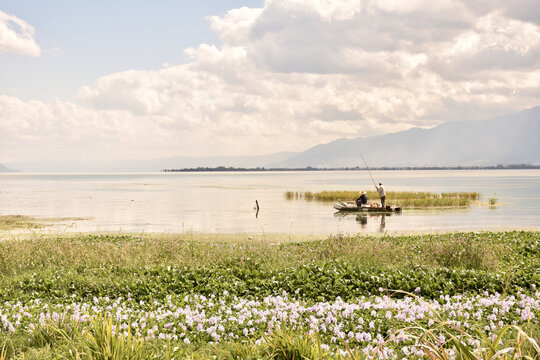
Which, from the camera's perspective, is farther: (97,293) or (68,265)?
(68,265)

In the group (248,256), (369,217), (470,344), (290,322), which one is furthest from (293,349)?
(369,217)

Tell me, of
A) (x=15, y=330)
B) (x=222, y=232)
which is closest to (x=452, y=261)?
(x=15, y=330)

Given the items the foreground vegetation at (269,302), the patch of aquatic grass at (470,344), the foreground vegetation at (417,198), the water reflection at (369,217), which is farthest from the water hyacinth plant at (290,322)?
the foreground vegetation at (417,198)

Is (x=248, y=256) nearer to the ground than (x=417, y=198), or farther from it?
farther from it

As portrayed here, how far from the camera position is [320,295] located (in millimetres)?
11188

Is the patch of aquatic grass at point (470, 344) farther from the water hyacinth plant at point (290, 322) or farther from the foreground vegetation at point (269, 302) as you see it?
the water hyacinth plant at point (290, 322)

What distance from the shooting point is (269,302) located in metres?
9.68

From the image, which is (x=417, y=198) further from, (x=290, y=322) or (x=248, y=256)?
(x=290, y=322)

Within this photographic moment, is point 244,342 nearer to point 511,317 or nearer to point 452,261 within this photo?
point 511,317

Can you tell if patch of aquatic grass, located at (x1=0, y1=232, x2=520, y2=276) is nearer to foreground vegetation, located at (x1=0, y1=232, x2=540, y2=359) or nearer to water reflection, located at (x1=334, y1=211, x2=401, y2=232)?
foreground vegetation, located at (x1=0, y1=232, x2=540, y2=359)

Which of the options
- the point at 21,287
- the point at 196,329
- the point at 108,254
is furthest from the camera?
the point at 108,254

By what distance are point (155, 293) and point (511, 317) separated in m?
7.90

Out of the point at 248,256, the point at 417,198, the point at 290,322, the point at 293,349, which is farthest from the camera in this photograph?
the point at 417,198

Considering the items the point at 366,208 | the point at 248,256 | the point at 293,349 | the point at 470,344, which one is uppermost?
the point at 293,349
